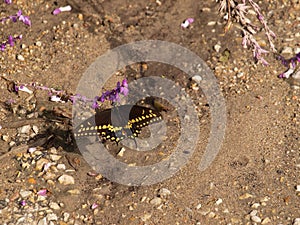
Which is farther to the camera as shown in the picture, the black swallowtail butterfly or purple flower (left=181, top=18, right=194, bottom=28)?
purple flower (left=181, top=18, right=194, bottom=28)

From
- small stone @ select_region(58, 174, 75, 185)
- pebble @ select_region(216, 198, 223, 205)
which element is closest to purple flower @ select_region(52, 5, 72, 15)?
small stone @ select_region(58, 174, 75, 185)

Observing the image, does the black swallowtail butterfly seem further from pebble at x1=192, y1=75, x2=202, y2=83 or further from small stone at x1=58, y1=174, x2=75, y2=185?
pebble at x1=192, y1=75, x2=202, y2=83

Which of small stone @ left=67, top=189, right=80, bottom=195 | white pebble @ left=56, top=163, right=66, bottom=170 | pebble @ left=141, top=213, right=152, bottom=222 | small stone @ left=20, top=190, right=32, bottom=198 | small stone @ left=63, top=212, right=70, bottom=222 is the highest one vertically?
small stone @ left=20, top=190, right=32, bottom=198

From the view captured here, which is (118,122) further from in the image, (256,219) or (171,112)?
(256,219)

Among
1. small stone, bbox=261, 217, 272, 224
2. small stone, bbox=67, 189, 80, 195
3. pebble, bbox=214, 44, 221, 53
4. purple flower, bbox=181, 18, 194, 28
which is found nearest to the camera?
small stone, bbox=261, 217, 272, 224

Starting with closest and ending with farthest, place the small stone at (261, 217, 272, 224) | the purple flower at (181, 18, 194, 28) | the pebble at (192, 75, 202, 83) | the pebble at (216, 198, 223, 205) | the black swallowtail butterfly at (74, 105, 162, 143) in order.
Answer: the small stone at (261, 217, 272, 224) < the pebble at (216, 198, 223, 205) < the black swallowtail butterfly at (74, 105, 162, 143) < the pebble at (192, 75, 202, 83) < the purple flower at (181, 18, 194, 28)

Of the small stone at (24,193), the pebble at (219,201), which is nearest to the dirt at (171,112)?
the pebble at (219,201)

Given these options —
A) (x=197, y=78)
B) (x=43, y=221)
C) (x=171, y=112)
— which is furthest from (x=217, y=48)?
(x=43, y=221)

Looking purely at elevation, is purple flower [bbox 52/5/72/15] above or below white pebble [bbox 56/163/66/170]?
above

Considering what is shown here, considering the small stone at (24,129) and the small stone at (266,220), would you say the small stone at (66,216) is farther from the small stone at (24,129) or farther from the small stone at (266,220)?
the small stone at (266,220)
